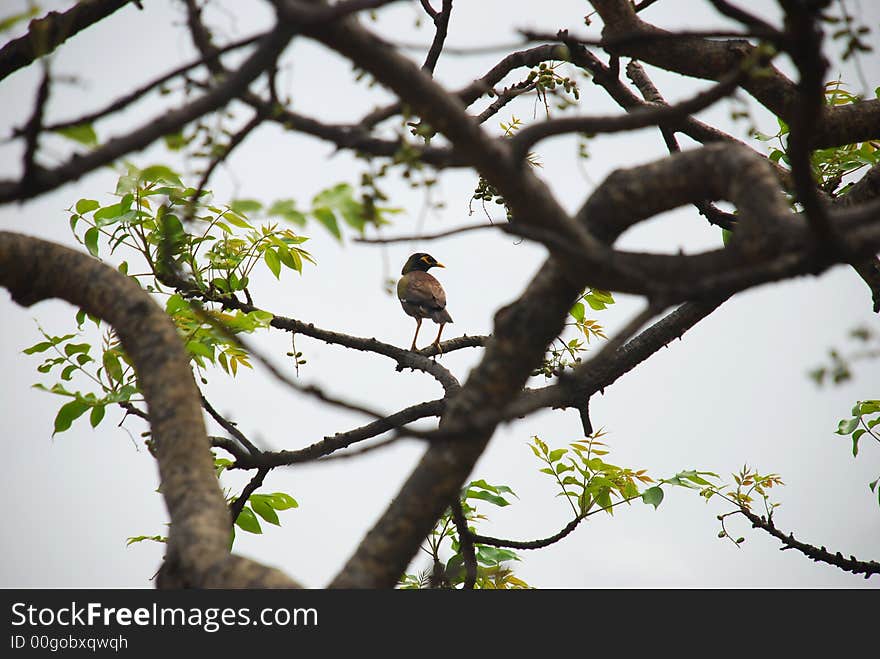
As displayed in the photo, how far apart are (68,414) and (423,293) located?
344 cm

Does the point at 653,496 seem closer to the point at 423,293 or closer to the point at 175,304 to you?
the point at 175,304

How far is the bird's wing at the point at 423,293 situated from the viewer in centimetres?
594

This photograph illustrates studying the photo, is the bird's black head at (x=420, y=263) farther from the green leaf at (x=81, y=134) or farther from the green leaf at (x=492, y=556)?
the green leaf at (x=81, y=134)

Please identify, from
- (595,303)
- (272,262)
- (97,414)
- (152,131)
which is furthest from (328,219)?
(595,303)

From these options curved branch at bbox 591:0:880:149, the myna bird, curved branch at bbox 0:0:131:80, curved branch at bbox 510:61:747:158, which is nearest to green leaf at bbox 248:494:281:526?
curved branch at bbox 0:0:131:80

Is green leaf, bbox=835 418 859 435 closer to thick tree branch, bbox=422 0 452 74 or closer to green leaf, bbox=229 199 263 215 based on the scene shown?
thick tree branch, bbox=422 0 452 74

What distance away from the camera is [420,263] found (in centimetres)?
736

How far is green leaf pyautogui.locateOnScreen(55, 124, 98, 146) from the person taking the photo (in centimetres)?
171

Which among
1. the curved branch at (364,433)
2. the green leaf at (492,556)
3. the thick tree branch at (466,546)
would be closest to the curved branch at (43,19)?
the curved branch at (364,433)

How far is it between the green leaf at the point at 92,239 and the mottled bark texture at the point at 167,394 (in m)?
0.96
